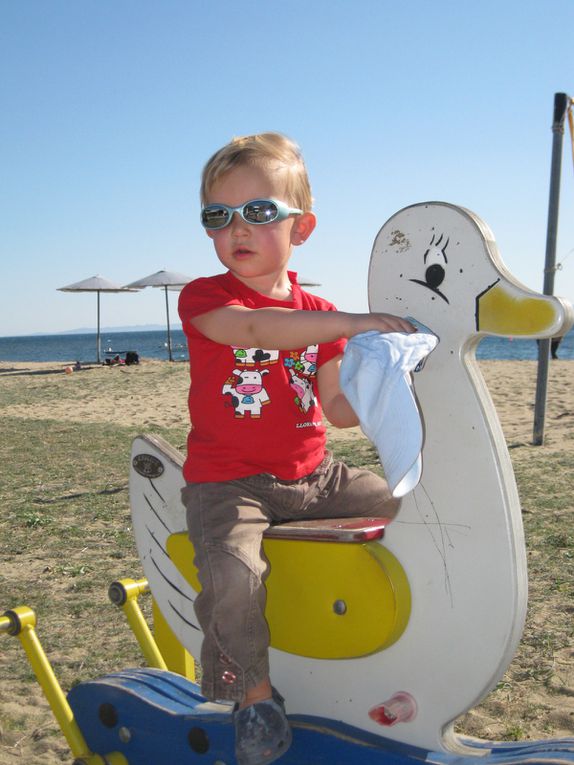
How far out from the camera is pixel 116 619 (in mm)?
3896

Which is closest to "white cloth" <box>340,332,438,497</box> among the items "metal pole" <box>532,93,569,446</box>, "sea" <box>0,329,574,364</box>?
→ "metal pole" <box>532,93,569,446</box>

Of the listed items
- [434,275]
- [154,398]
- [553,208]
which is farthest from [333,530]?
[154,398]

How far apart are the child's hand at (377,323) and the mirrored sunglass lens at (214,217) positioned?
45 cm

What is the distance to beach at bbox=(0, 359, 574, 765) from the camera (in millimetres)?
2930

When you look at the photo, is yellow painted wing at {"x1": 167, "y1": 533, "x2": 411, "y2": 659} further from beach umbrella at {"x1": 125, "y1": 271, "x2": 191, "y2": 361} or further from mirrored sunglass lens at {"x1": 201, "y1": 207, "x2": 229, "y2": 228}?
beach umbrella at {"x1": 125, "y1": 271, "x2": 191, "y2": 361}

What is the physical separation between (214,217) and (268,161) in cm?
20

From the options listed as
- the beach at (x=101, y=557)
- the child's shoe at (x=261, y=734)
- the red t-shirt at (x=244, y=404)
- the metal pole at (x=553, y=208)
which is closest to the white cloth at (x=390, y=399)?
the red t-shirt at (x=244, y=404)

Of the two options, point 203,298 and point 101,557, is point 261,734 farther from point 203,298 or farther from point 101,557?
point 101,557

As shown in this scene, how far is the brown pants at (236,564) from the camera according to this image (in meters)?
1.86

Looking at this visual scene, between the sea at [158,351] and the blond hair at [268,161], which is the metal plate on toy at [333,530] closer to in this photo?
the blond hair at [268,161]

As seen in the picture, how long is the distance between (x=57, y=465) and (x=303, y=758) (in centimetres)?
620

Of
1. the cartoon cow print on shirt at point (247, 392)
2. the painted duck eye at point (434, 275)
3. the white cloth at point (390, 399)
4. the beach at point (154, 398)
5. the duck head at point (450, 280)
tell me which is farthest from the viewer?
the beach at point (154, 398)

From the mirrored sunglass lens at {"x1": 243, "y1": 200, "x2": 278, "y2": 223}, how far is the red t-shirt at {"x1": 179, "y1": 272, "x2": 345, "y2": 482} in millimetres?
213

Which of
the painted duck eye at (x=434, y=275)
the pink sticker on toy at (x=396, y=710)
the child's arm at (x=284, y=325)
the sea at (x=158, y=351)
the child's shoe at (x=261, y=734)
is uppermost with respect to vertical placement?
the painted duck eye at (x=434, y=275)
